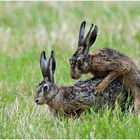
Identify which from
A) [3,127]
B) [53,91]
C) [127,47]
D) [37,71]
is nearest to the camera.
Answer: [3,127]

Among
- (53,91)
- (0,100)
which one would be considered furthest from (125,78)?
(0,100)

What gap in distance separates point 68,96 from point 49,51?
14.3ft

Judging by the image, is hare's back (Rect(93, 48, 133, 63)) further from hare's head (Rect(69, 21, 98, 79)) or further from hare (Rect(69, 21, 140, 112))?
hare's head (Rect(69, 21, 98, 79))

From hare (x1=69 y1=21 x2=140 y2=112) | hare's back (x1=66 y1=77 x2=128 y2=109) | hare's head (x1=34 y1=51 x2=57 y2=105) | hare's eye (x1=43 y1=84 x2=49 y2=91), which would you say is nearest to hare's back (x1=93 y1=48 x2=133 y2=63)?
hare (x1=69 y1=21 x2=140 y2=112)

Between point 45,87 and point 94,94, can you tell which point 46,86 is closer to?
point 45,87

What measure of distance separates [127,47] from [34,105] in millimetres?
4224

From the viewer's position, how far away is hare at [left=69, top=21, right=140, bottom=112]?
27.2 ft

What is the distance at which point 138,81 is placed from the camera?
27.6 feet

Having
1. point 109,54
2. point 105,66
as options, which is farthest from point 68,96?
point 109,54

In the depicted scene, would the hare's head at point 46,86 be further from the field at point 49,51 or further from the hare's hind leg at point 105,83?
the hare's hind leg at point 105,83

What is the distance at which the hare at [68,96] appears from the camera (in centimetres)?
805

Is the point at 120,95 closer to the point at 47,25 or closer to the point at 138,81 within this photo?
the point at 138,81

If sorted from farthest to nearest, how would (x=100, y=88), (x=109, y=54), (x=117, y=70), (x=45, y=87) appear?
(x=109, y=54), (x=117, y=70), (x=100, y=88), (x=45, y=87)

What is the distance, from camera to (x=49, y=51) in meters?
12.4
